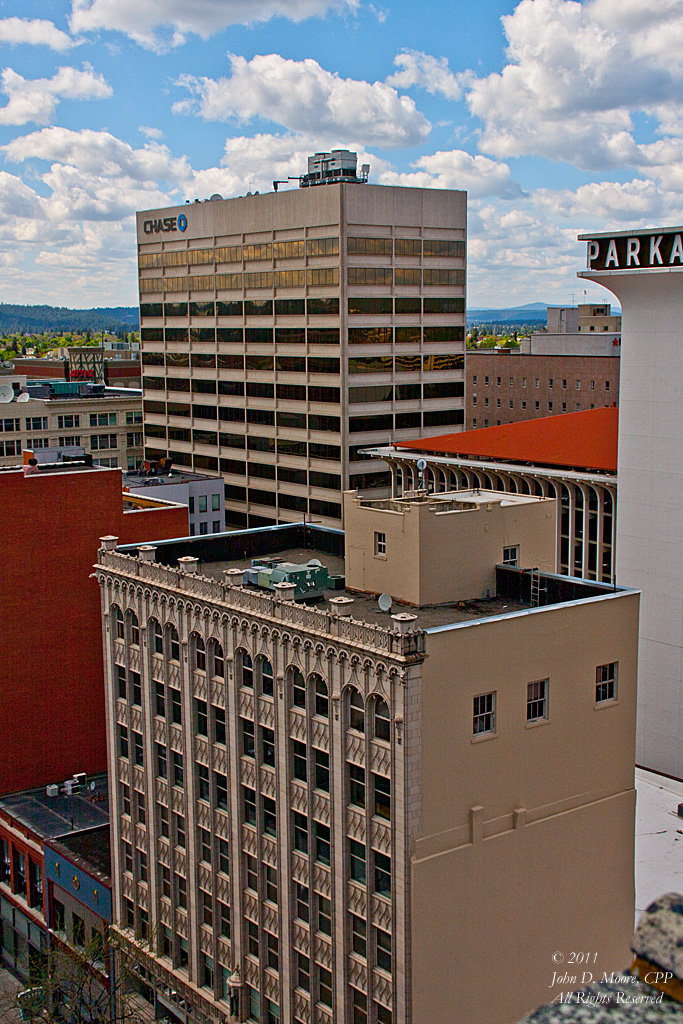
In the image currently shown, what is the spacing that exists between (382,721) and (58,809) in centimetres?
4276

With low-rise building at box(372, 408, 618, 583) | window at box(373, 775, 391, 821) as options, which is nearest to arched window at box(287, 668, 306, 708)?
window at box(373, 775, 391, 821)

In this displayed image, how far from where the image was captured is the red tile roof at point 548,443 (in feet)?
270

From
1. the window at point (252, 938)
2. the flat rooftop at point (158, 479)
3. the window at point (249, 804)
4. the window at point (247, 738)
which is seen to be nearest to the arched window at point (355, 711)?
the window at point (247, 738)

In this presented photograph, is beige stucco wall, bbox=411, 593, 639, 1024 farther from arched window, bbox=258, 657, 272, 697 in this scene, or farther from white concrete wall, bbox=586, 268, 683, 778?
white concrete wall, bbox=586, 268, 683, 778

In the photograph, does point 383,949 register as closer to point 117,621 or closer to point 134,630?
point 134,630

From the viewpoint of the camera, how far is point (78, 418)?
14850 cm

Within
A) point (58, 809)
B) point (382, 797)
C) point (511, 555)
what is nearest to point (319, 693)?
point (382, 797)

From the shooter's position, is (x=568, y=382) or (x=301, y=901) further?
(x=568, y=382)

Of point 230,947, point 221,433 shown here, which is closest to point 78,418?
point 221,433

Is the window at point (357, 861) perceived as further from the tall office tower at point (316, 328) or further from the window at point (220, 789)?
the tall office tower at point (316, 328)

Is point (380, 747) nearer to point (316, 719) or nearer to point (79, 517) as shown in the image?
point (316, 719)

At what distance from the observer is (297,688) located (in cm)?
4372

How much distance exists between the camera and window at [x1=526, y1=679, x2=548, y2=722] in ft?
136

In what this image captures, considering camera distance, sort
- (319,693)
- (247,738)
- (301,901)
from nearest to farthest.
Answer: (319,693) < (301,901) < (247,738)
